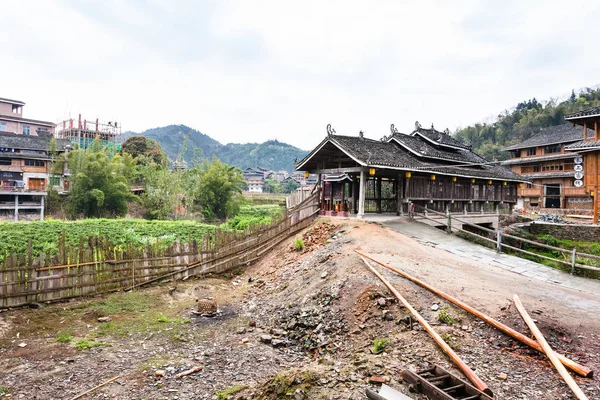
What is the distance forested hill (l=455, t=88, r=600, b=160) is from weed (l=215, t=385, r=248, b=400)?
157 ft

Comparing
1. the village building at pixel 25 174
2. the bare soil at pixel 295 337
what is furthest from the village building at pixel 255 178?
the bare soil at pixel 295 337

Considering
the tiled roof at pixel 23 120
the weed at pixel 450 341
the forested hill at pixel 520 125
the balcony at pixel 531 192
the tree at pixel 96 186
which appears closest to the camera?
the weed at pixel 450 341

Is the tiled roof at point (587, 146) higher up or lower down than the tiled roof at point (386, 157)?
higher up

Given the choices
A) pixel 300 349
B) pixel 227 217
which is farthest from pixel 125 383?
pixel 227 217

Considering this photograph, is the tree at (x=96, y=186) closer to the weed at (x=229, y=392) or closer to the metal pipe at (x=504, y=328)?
the metal pipe at (x=504, y=328)

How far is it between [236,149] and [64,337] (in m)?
134

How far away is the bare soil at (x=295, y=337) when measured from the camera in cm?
521

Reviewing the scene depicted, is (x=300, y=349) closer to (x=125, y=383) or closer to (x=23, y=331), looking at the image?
(x=125, y=383)

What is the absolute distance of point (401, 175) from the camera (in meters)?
17.1

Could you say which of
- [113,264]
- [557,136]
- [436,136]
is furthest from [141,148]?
[557,136]

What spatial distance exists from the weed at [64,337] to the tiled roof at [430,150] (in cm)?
1605

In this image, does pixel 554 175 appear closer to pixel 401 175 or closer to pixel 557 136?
pixel 557 136

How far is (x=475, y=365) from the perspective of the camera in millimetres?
5293

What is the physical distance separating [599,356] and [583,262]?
13.1m
